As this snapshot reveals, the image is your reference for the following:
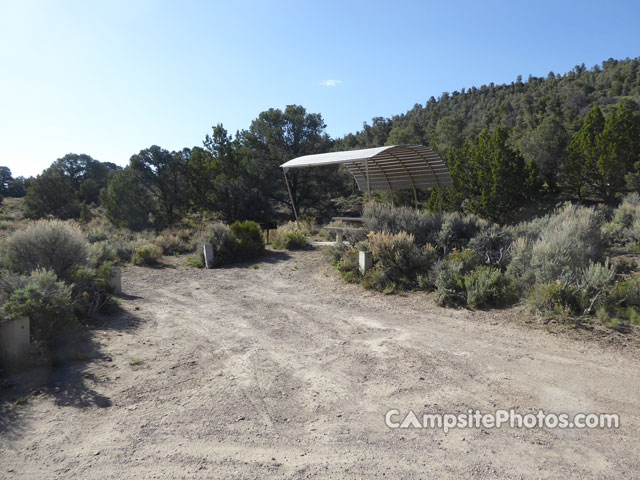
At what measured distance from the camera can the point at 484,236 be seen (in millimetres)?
8148

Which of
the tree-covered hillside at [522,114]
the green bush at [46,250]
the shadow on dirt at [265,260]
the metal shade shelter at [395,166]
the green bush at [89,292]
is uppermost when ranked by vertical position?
the tree-covered hillside at [522,114]

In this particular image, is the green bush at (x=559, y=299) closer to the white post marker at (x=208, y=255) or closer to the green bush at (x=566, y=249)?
the green bush at (x=566, y=249)

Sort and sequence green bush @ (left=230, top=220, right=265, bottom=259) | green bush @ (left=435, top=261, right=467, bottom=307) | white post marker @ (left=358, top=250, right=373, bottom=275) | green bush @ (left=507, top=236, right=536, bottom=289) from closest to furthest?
green bush @ (left=507, top=236, right=536, bottom=289)
green bush @ (left=435, top=261, right=467, bottom=307)
white post marker @ (left=358, top=250, right=373, bottom=275)
green bush @ (left=230, top=220, right=265, bottom=259)

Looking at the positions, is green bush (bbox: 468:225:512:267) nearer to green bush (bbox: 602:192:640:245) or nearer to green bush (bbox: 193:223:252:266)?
green bush (bbox: 602:192:640:245)

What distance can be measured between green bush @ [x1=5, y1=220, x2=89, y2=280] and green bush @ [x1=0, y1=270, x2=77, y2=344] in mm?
1396

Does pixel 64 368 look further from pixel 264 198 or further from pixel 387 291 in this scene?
pixel 264 198

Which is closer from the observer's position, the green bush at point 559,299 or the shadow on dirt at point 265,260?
the green bush at point 559,299

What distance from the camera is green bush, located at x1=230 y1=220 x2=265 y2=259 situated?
41.9 feet

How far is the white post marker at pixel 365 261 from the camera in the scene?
28.4 feet

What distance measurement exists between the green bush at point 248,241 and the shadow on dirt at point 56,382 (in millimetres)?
7634

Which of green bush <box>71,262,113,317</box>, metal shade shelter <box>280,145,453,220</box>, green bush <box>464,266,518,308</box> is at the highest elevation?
metal shade shelter <box>280,145,453,220</box>

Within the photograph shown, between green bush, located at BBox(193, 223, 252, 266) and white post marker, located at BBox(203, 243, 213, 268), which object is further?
green bush, located at BBox(193, 223, 252, 266)

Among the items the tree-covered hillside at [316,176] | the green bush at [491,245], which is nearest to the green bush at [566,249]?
the green bush at [491,245]

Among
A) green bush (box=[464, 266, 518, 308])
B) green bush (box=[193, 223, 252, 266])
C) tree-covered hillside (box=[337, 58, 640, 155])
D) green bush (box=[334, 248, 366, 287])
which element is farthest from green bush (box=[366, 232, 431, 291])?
tree-covered hillside (box=[337, 58, 640, 155])
